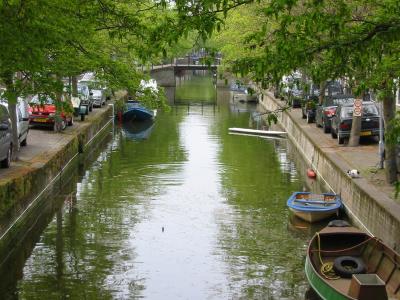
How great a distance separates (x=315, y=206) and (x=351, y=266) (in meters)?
6.04

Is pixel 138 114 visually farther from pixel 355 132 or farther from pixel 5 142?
pixel 5 142

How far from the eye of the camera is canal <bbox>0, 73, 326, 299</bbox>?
16.5 metres

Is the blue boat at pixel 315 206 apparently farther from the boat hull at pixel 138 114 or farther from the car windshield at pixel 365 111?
the boat hull at pixel 138 114

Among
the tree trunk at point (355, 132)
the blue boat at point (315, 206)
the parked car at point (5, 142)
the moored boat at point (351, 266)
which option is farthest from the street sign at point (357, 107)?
the parked car at point (5, 142)

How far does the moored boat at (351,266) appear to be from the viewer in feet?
44.3

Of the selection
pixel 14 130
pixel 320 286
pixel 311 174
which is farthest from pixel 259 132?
pixel 320 286

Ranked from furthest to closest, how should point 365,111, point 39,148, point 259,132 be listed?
point 259,132
point 365,111
point 39,148

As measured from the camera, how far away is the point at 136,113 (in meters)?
51.6

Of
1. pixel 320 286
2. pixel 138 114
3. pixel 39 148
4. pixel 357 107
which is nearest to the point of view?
pixel 320 286

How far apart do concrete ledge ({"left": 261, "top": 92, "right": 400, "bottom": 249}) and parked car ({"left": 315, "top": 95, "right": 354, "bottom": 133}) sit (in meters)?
2.08

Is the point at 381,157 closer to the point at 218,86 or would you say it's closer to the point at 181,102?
the point at 181,102

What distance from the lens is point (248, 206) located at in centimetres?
2464

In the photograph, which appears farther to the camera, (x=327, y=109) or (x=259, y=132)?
(x=259, y=132)

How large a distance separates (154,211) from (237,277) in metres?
6.92
